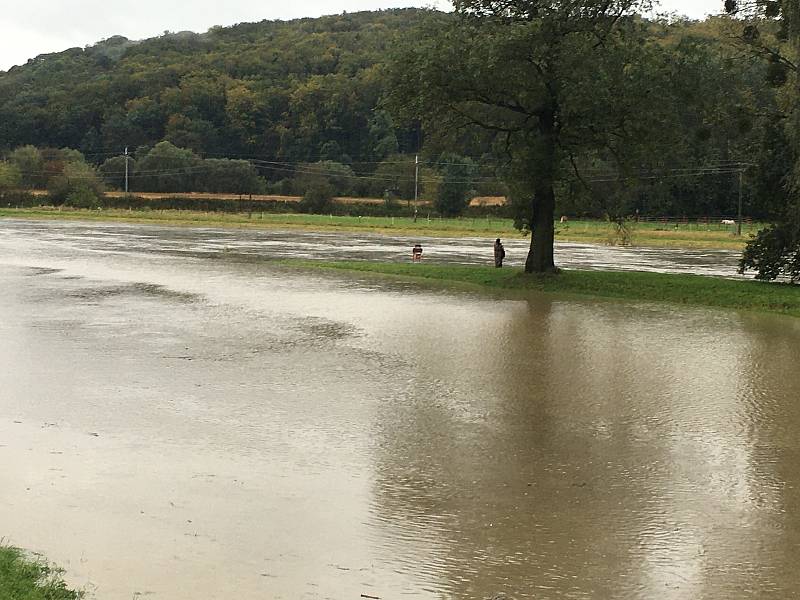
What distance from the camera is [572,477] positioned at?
10.4 meters

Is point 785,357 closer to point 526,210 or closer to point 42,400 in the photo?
point 42,400

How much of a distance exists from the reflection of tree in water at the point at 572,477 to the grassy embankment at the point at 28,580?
265 centimetres

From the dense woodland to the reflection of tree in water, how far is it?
46.0 ft

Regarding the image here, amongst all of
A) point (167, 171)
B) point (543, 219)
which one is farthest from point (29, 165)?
point (543, 219)

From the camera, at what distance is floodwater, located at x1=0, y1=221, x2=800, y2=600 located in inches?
305

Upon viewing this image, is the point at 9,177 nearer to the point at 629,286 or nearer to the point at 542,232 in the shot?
the point at 542,232

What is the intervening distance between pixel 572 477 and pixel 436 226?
7755 centimetres

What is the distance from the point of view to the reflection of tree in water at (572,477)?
7785 mm

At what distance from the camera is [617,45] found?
101ft

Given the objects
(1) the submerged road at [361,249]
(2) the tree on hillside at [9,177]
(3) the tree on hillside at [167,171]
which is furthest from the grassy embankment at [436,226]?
(3) the tree on hillside at [167,171]

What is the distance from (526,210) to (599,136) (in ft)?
12.9

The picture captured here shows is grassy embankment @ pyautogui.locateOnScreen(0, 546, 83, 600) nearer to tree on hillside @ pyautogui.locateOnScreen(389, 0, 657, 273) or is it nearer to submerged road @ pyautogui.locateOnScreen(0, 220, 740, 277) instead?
tree on hillside @ pyautogui.locateOnScreen(389, 0, 657, 273)

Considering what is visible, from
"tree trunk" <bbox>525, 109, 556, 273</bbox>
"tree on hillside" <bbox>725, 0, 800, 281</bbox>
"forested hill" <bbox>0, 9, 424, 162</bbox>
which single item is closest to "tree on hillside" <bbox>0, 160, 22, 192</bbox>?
"forested hill" <bbox>0, 9, 424, 162</bbox>

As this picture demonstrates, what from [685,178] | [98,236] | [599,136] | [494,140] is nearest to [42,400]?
[599,136]
